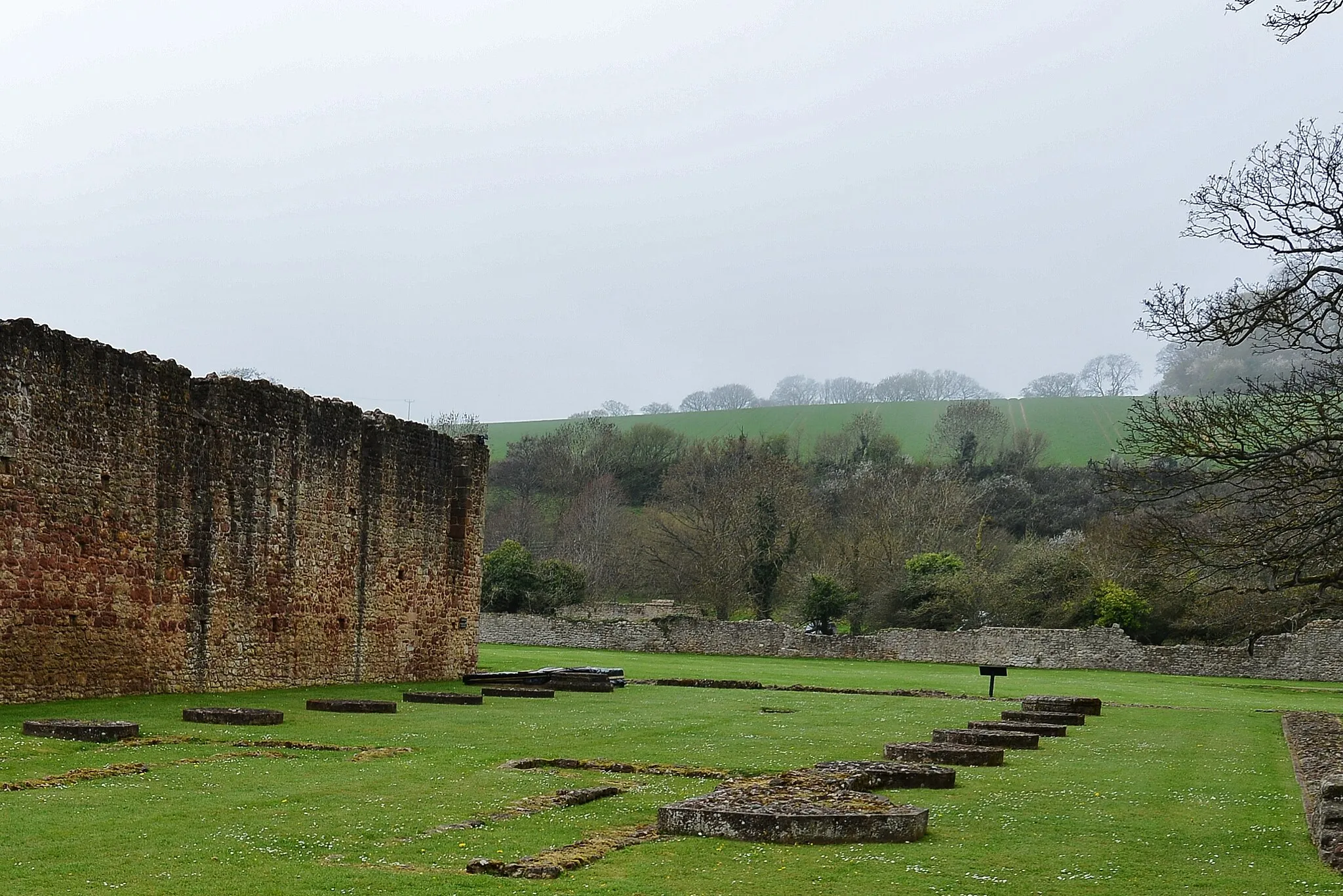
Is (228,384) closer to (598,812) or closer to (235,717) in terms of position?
(235,717)

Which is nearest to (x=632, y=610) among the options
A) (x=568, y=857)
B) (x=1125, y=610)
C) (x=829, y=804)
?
(x=1125, y=610)

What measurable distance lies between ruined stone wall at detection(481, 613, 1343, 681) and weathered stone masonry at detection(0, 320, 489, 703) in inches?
726

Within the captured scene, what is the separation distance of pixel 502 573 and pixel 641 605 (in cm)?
793

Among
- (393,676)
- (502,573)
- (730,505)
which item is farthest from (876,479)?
(393,676)

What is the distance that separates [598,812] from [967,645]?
34187mm

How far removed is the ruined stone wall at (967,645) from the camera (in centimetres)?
3703

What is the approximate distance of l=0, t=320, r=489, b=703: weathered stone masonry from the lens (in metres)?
16.2

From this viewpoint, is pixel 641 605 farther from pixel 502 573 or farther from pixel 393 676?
pixel 393 676

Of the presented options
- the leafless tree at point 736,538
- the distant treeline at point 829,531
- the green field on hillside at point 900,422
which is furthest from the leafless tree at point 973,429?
the leafless tree at point 736,538

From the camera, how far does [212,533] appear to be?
64.0 feet

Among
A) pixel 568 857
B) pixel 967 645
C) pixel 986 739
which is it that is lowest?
pixel 967 645

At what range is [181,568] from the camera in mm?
18938

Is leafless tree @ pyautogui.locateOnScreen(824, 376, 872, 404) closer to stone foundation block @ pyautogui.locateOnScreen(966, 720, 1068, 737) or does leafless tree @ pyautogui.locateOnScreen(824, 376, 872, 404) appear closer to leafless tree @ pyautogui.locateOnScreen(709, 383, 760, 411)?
leafless tree @ pyautogui.locateOnScreen(709, 383, 760, 411)

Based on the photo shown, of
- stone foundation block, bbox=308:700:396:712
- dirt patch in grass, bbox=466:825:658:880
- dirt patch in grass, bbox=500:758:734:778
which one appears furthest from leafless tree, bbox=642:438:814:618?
dirt patch in grass, bbox=466:825:658:880
